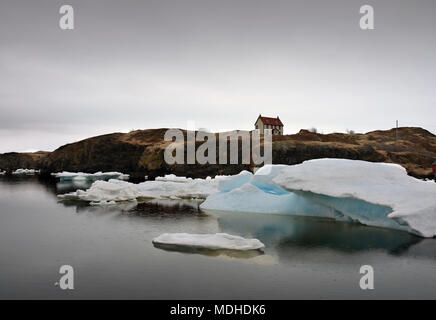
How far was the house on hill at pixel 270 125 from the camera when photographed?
56.7 metres

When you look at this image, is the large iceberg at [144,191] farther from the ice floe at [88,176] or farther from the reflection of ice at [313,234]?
the ice floe at [88,176]

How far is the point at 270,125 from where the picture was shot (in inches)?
2249

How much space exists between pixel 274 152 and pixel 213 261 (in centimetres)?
3725

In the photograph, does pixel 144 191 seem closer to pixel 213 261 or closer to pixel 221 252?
pixel 221 252

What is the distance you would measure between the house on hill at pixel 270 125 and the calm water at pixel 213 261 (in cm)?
3996

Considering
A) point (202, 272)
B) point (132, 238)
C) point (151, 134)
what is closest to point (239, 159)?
point (151, 134)

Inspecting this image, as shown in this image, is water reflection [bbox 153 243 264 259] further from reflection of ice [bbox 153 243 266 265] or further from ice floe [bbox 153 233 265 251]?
ice floe [bbox 153 233 265 251]

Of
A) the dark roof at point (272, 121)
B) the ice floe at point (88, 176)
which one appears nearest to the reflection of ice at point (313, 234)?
the ice floe at point (88, 176)

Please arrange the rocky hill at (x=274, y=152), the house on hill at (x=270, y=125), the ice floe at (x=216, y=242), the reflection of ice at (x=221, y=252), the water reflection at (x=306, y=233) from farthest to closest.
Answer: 1. the house on hill at (x=270, y=125)
2. the rocky hill at (x=274, y=152)
3. the water reflection at (x=306, y=233)
4. the ice floe at (x=216, y=242)
5. the reflection of ice at (x=221, y=252)

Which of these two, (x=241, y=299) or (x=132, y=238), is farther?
(x=132, y=238)

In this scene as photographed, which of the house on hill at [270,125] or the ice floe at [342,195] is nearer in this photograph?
the ice floe at [342,195]
